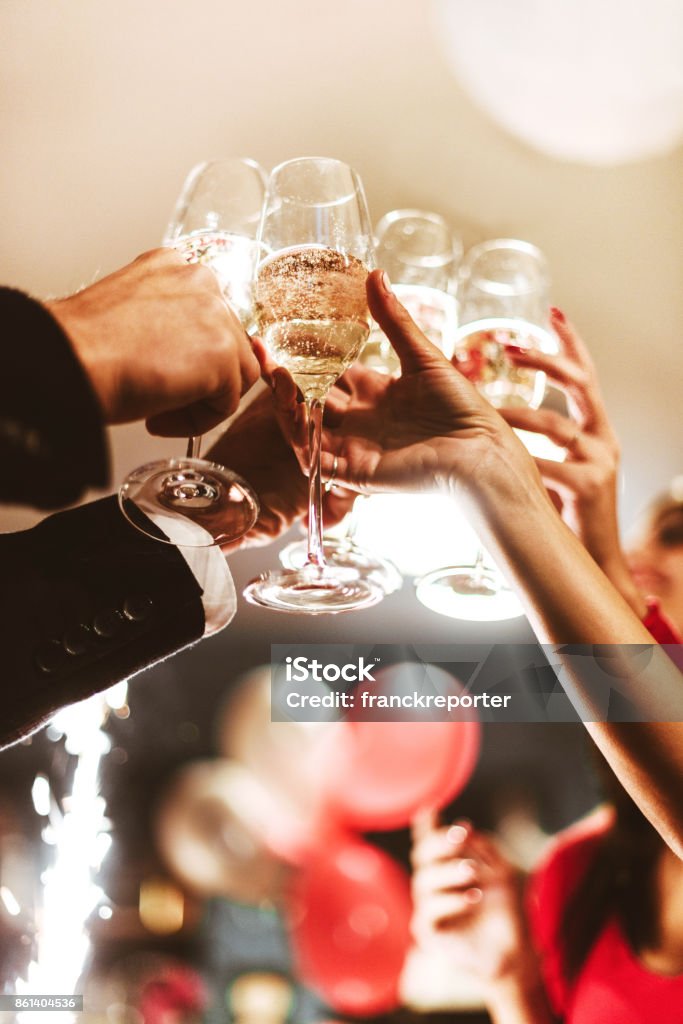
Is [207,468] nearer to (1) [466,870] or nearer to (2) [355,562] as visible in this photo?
(2) [355,562]

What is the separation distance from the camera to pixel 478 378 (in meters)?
1.08

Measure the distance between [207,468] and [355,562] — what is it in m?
0.23

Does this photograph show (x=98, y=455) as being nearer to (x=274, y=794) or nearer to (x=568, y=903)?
(x=568, y=903)

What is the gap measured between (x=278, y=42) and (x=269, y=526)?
3.51 feet

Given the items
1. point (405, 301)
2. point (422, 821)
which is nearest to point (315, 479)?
point (405, 301)

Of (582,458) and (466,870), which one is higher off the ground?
(582,458)

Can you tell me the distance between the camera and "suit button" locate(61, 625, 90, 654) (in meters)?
0.83

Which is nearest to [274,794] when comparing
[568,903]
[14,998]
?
[568,903]

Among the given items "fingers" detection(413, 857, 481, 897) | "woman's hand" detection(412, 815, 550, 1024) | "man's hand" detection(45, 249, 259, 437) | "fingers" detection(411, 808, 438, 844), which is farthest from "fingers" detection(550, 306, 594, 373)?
"fingers" detection(411, 808, 438, 844)

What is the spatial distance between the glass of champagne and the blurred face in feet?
3.35

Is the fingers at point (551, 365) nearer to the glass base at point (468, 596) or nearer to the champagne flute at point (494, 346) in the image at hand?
the champagne flute at point (494, 346)

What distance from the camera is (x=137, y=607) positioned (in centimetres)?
86

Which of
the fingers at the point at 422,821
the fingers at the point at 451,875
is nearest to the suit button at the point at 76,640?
the fingers at the point at 451,875

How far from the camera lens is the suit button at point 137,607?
0.85 m
